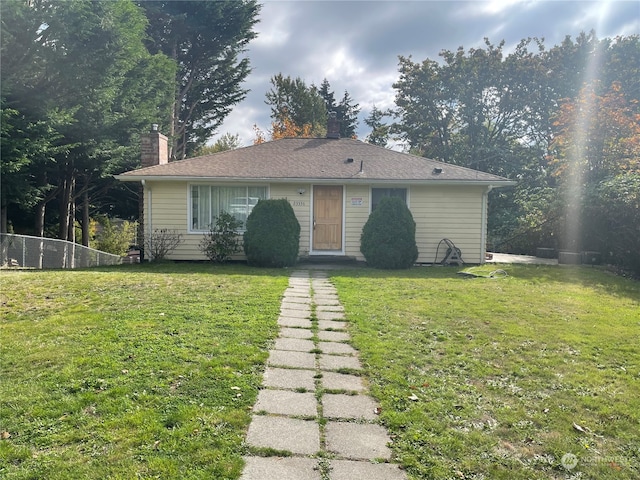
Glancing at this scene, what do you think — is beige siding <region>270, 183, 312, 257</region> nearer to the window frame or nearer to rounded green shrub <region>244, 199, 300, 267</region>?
the window frame

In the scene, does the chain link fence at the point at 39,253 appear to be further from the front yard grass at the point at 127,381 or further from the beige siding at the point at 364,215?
the front yard grass at the point at 127,381

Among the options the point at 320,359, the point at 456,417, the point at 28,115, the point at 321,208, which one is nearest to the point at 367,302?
the point at 320,359

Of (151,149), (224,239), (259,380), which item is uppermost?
(151,149)

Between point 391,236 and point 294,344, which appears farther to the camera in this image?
point 391,236

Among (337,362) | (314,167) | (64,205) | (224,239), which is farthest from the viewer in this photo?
(64,205)

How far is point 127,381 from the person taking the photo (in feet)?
10.8

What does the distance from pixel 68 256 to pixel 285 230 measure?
637cm

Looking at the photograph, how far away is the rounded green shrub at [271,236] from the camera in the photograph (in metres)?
10.6

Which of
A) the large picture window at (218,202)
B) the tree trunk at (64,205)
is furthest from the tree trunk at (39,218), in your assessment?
the large picture window at (218,202)

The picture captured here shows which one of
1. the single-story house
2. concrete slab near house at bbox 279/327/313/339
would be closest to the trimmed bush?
the single-story house

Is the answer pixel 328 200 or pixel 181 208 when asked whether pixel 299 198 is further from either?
pixel 181 208

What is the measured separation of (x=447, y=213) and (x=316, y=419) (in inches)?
398

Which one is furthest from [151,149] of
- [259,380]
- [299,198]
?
[259,380]

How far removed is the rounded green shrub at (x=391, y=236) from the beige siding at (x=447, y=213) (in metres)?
1.11
